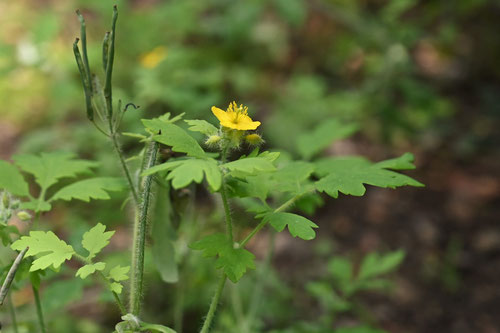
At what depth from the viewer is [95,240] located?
142 centimetres

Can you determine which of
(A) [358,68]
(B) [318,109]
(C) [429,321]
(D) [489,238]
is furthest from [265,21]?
(C) [429,321]

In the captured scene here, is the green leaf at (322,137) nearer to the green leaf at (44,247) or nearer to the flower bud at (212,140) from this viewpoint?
the flower bud at (212,140)

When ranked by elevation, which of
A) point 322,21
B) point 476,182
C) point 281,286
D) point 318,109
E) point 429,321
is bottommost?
point 429,321

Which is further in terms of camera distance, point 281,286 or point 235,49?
point 235,49

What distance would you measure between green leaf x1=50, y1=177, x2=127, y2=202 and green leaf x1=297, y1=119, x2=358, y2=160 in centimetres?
88

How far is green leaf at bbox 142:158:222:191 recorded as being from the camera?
1.19 meters

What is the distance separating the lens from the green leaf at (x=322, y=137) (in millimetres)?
2260

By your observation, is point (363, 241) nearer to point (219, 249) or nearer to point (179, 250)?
point (179, 250)

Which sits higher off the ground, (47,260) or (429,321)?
(47,260)

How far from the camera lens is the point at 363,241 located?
3.82 meters

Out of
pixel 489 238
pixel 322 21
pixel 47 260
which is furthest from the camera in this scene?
pixel 322 21

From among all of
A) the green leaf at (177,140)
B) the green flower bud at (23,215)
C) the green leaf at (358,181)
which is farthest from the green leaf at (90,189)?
the green leaf at (358,181)

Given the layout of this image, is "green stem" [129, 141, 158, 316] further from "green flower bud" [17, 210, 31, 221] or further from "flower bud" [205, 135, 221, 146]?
"green flower bud" [17, 210, 31, 221]

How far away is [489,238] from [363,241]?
2.91ft
